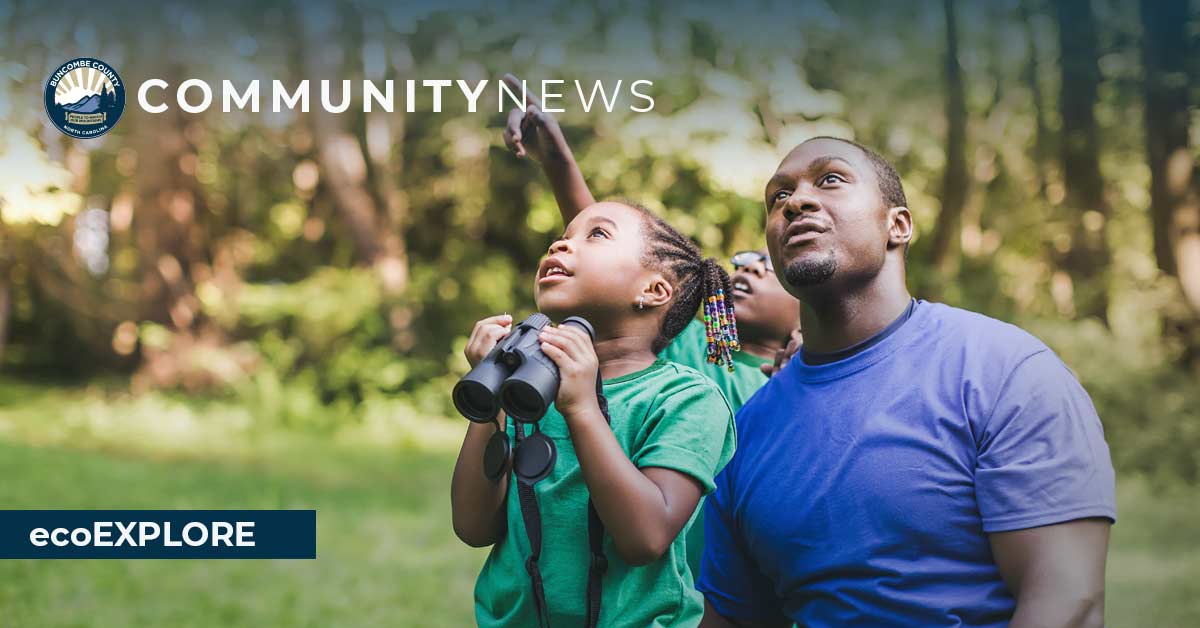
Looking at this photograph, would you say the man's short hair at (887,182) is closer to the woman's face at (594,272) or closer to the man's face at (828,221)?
the man's face at (828,221)

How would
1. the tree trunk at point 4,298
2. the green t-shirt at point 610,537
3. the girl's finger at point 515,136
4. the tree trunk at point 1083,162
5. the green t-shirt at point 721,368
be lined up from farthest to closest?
the tree trunk at point 4,298 → the tree trunk at point 1083,162 → the green t-shirt at point 721,368 → the girl's finger at point 515,136 → the green t-shirt at point 610,537

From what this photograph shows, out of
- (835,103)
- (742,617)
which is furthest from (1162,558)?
(742,617)

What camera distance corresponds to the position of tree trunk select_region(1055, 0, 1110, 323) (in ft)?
31.2

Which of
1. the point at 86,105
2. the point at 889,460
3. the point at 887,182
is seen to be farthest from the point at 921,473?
the point at 86,105

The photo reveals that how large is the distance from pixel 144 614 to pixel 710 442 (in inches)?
187

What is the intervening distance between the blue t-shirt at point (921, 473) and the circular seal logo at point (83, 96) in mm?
4972

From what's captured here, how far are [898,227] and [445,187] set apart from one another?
384 inches

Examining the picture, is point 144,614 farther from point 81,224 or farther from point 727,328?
point 81,224

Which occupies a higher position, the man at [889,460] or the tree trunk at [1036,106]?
the tree trunk at [1036,106]

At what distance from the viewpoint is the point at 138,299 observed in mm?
11453

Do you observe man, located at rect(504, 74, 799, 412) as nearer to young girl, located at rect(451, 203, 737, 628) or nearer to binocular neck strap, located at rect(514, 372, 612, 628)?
young girl, located at rect(451, 203, 737, 628)

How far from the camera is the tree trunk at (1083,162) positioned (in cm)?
952

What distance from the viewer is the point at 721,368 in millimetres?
2898

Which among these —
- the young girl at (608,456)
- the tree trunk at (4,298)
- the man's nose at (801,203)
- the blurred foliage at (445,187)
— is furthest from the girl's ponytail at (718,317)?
the tree trunk at (4,298)
